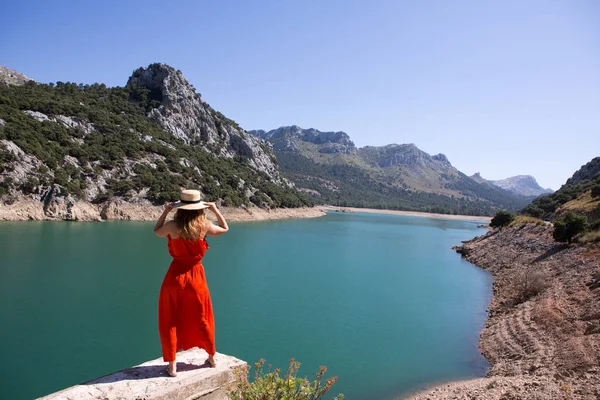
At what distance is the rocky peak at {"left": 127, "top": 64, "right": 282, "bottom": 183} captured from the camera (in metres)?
77.6

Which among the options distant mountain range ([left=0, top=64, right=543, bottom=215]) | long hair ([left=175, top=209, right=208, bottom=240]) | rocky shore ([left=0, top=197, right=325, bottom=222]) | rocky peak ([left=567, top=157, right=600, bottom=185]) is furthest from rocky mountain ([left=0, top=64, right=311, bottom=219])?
rocky peak ([left=567, top=157, right=600, bottom=185])

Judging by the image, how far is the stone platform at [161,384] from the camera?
145 inches

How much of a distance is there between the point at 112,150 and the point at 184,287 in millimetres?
55433

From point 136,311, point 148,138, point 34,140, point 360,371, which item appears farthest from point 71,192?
point 360,371

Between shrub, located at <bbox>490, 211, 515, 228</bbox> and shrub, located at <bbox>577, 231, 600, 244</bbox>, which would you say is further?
shrub, located at <bbox>490, 211, 515, 228</bbox>

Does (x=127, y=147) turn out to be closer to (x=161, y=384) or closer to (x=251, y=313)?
(x=251, y=313)

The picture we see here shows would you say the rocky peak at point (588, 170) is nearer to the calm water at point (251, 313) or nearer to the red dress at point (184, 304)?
the calm water at point (251, 313)

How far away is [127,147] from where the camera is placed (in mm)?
55875

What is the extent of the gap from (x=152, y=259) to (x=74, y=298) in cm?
982

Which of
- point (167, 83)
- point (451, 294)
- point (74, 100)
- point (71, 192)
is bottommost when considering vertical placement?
point (451, 294)

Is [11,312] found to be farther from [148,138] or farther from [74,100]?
[74,100]

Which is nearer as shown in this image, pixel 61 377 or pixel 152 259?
pixel 61 377

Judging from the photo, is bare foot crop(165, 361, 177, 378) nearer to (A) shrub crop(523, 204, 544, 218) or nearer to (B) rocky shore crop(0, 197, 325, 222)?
(B) rocky shore crop(0, 197, 325, 222)

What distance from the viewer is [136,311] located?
1485cm
